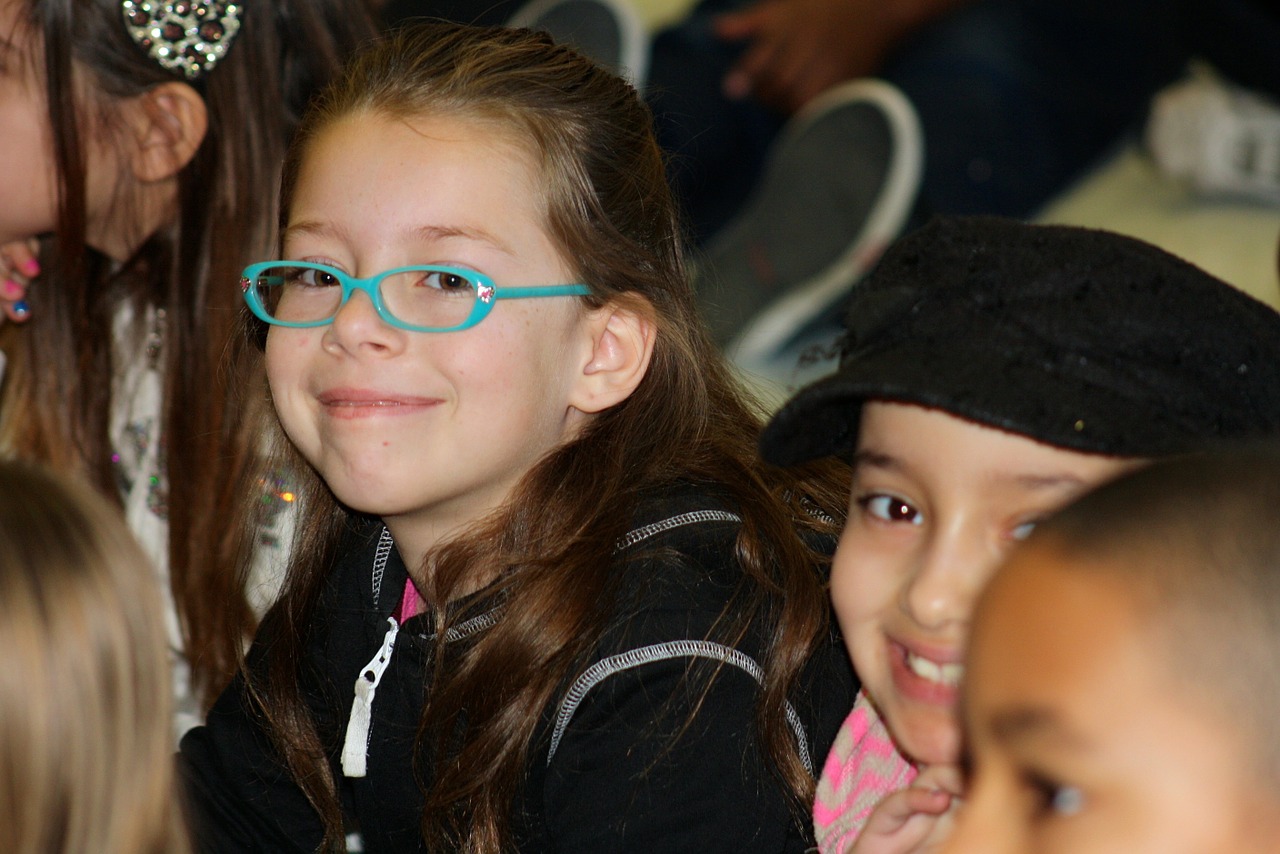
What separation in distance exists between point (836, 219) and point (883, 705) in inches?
52.8

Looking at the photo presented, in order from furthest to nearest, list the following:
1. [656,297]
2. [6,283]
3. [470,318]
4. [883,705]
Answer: [6,283], [656,297], [470,318], [883,705]

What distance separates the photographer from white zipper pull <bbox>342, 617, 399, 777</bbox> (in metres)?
1.11

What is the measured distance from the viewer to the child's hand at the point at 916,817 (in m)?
0.89

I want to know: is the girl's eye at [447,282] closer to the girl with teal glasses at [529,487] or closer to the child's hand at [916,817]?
the girl with teal glasses at [529,487]

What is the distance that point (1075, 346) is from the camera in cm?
77

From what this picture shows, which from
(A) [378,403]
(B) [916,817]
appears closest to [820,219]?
(A) [378,403]

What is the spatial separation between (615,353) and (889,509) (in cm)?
31

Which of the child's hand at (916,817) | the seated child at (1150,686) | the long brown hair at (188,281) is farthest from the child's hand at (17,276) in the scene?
the seated child at (1150,686)

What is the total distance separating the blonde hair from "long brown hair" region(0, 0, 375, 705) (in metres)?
0.56

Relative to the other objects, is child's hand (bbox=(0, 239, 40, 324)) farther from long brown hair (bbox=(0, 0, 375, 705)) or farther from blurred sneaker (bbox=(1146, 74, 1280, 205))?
blurred sneaker (bbox=(1146, 74, 1280, 205))

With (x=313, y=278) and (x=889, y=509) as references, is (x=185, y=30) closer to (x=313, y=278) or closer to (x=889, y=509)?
(x=313, y=278)

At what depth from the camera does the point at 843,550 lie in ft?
2.99

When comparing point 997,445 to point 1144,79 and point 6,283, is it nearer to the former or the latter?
point 6,283

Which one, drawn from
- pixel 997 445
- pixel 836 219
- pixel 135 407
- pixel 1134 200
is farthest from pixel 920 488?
pixel 1134 200
